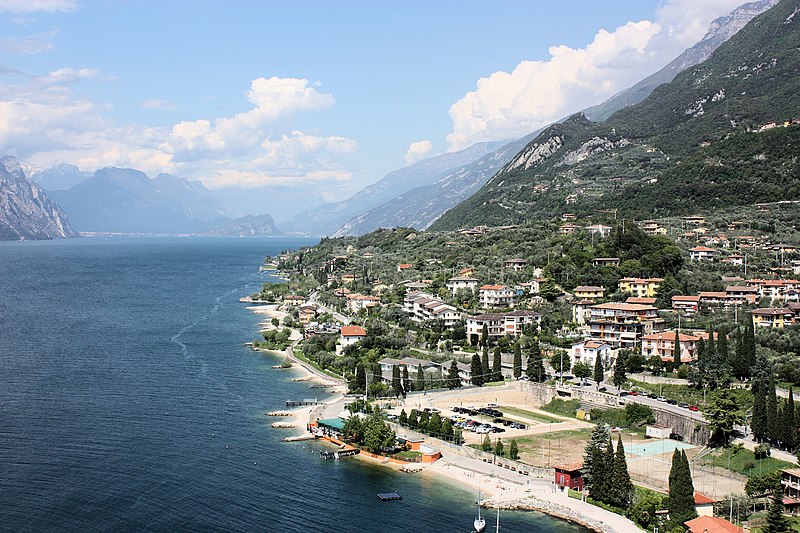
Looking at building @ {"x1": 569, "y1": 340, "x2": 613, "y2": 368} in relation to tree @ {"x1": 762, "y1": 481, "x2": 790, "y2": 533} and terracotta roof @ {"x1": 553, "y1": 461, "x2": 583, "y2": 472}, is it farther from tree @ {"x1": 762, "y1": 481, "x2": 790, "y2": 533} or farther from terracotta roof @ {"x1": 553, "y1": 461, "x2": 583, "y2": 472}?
tree @ {"x1": 762, "y1": 481, "x2": 790, "y2": 533}

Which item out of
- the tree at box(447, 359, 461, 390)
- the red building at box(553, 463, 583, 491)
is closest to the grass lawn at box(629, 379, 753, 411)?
the red building at box(553, 463, 583, 491)

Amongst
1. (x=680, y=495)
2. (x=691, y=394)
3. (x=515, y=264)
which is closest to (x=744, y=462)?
(x=680, y=495)

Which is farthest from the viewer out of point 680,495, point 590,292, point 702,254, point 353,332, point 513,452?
point 702,254

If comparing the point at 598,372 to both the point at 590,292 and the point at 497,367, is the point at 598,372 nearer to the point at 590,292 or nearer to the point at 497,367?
the point at 497,367

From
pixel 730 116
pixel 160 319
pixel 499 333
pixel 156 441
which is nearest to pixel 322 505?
pixel 156 441

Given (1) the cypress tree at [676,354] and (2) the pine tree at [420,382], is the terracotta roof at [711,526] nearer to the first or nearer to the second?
(1) the cypress tree at [676,354]
